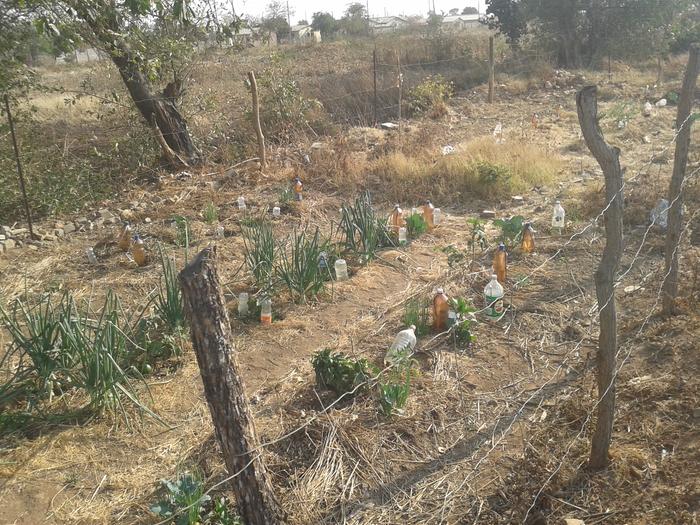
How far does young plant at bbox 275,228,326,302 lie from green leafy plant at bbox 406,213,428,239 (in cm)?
160

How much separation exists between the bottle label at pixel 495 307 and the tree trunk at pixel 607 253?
1.65m

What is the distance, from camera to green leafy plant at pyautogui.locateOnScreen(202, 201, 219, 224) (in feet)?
22.3

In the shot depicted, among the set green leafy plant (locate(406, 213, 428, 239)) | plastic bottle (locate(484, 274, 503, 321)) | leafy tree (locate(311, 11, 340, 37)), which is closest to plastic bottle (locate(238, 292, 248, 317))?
plastic bottle (locate(484, 274, 503, 321))

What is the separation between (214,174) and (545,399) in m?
6.30

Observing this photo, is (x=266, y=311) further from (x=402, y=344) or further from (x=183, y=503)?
(x=183, y=503)

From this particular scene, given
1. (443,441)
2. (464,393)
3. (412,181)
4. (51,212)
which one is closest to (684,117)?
(464,393)

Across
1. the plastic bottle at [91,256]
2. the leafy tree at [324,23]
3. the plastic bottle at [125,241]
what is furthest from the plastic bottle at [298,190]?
the leafy tree at [324,23]

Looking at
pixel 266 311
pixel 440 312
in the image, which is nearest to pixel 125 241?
pixel 266 311

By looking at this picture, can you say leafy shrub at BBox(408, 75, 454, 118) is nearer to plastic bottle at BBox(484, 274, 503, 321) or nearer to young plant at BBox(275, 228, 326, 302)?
young plant at BBox(275, 228, 326, 302)

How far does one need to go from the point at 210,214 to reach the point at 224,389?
4.68 meters

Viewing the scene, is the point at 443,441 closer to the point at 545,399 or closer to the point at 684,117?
the point at 545,399

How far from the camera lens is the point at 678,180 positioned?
12.6 feet

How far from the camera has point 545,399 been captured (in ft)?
11.4

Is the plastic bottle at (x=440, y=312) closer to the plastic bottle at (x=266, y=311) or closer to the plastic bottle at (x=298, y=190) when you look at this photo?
the plastic bottle at (x=266, y=311)
